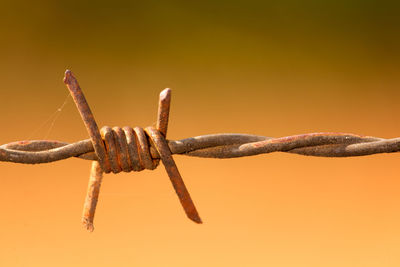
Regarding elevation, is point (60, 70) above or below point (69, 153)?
above

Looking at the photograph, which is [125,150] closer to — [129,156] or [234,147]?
[129,156]

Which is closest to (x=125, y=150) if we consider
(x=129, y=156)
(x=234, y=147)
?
(x=129, y=156)

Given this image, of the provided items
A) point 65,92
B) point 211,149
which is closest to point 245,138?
point 211,149

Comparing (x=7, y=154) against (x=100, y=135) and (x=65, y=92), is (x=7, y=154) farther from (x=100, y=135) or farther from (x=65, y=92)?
(x=65, y=92)

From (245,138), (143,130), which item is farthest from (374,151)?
(143,130)

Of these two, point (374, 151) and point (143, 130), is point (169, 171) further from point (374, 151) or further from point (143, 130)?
point (374, 151)

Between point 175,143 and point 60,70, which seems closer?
point 175,143
